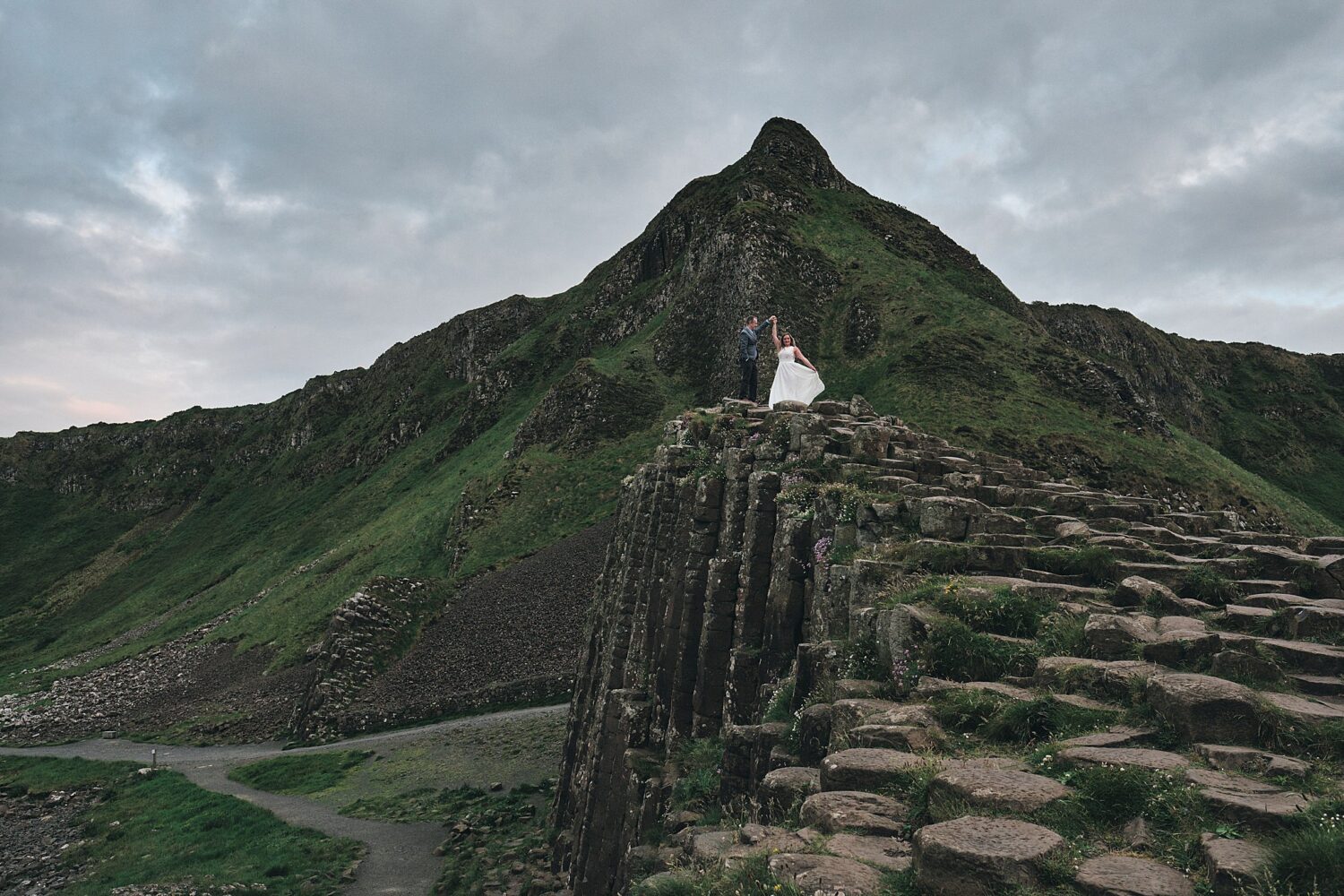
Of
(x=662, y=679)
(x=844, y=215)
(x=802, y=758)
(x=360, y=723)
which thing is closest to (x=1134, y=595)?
(x=802, y=758)

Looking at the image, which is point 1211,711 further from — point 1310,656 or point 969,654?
point 969,654

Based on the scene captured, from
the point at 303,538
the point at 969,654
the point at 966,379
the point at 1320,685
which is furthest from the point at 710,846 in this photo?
the point at 303,538

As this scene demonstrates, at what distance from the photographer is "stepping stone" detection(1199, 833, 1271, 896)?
471 cm

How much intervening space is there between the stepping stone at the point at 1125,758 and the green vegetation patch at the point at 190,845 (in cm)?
2674

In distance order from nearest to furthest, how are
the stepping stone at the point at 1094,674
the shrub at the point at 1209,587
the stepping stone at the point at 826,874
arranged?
the stepping stone at the point at 826,874 → the stepping stone at the point at 1094,674 → the shrub at the point at 1209,587

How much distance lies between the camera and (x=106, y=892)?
26.9m

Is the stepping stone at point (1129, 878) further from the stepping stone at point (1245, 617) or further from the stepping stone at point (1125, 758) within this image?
the stepping stone at point (1245, 617)

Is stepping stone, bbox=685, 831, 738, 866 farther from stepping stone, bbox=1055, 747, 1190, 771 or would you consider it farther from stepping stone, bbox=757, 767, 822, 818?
stepping stone, bbox=1055, 747, 1190, 771

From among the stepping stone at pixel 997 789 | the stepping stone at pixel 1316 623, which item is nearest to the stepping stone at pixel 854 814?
the stepping stone at pixel 997 789

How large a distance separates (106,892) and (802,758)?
3037cm

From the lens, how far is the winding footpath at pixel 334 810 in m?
26.3

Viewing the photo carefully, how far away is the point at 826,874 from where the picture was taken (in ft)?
19.3

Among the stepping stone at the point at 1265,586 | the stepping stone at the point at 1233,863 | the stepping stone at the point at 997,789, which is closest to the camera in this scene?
the stepping stone at the point at 1233,863

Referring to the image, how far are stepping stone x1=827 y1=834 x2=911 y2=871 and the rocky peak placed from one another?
111765 millimetres
